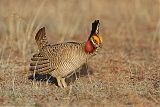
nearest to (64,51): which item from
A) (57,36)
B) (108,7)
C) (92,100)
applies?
(92,100)

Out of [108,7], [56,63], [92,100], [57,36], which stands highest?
[108,7]

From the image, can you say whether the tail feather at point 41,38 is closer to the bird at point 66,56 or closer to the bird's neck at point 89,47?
the bird at point 66,56

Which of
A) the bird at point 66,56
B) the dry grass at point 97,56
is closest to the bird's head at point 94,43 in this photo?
the bird at point 66,56

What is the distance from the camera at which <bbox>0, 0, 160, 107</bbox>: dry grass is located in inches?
243

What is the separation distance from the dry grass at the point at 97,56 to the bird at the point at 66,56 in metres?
0.23

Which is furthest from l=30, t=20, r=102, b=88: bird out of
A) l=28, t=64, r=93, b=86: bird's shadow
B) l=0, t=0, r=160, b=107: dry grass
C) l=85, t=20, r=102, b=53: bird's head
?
l=28, t=64, r=93, b=86: bird's shadow

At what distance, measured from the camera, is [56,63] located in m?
6.55

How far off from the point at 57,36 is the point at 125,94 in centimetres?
521

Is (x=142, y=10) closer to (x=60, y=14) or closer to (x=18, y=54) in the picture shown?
(x=60, y=14)

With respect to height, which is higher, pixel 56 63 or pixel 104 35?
pixel 104 35

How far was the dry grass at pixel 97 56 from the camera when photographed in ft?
20.3

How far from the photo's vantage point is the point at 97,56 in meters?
9.05

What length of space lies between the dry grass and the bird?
0.23 metres

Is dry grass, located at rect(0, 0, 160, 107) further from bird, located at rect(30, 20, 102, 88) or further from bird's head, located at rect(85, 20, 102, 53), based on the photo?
bird's head, located at rect(85, 20, 102, 53)
